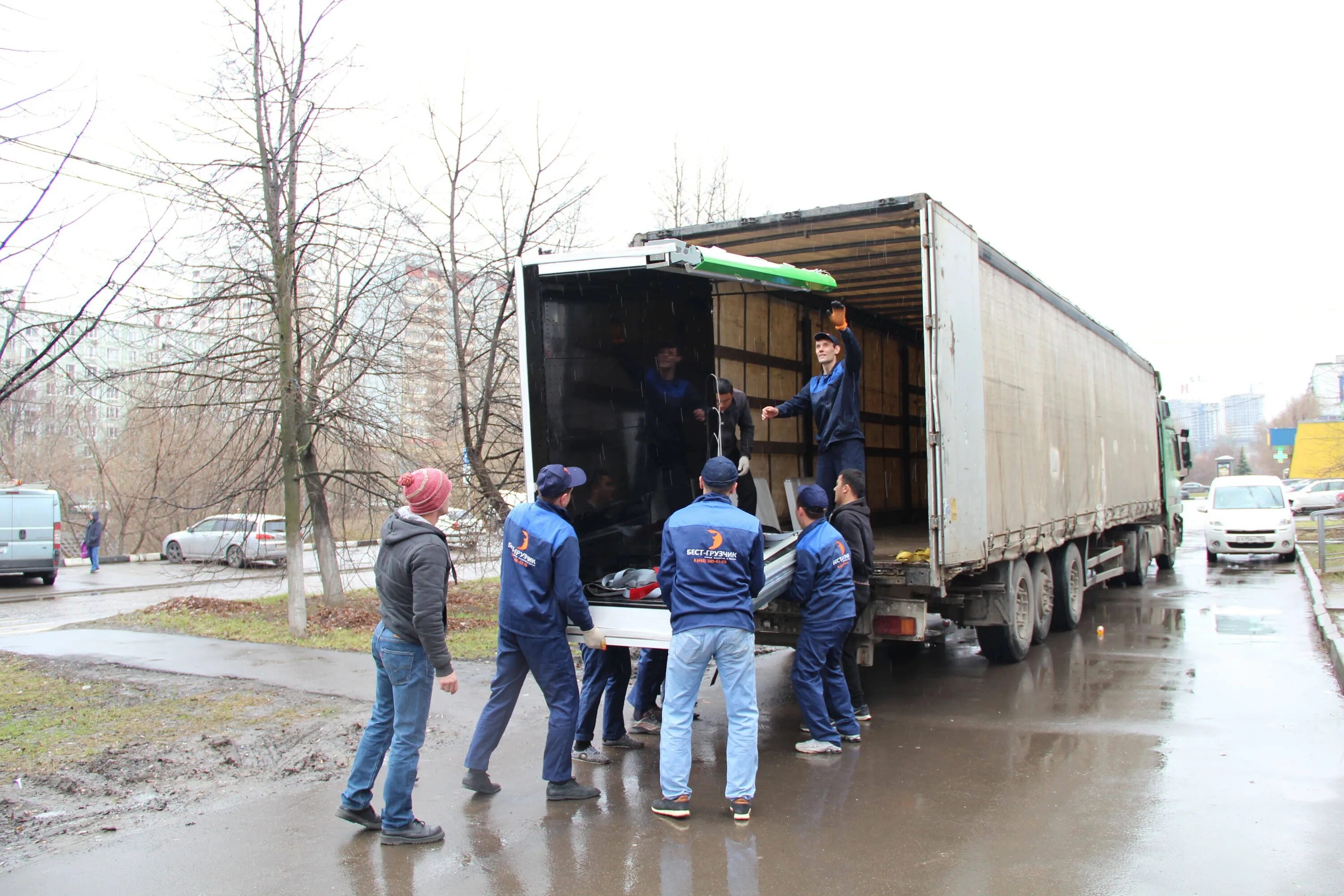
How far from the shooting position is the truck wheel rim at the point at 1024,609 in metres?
9.18

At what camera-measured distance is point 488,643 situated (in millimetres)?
10570

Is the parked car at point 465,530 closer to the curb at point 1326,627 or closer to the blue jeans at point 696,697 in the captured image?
the blue jeans at point 696,697

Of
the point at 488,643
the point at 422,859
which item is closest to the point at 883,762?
the point at 422,859

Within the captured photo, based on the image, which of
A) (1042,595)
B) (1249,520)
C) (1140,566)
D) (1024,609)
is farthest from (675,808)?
(1249,520)

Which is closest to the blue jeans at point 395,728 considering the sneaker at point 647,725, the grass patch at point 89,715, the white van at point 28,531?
the sneaker at point 647,725

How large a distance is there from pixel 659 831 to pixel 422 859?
1176 mm

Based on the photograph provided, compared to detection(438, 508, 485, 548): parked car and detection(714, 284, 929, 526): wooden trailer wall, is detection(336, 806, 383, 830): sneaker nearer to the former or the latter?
detection(714, 284, 929, 526): wooden trailer wall

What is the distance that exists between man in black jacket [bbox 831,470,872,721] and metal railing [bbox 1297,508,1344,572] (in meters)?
12.6

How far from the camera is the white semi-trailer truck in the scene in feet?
22.1

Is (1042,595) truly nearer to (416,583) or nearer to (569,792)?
(569,792)

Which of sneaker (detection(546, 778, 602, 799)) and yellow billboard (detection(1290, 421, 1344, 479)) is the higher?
yellow billboard (detection(1290, 421, 1344, 479))

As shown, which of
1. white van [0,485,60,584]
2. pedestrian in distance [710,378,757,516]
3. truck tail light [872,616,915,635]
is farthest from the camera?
white van [0,485,60,584]

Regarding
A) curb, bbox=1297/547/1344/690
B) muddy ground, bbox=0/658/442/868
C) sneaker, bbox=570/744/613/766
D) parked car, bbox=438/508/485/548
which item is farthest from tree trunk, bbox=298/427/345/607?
curb, bbox=1297/547/1344/690

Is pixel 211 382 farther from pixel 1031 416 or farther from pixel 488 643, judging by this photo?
pixel 1031 416
